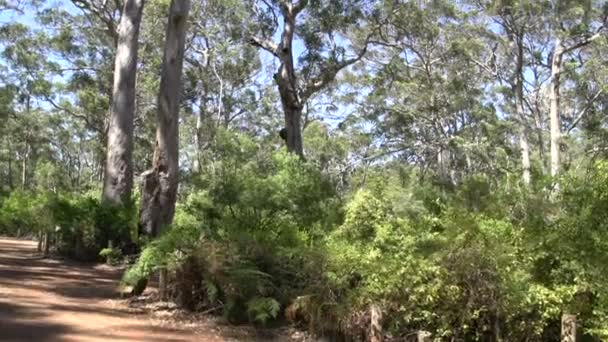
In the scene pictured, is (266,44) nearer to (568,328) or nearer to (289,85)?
(289,85)

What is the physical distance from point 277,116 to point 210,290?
1459 inches

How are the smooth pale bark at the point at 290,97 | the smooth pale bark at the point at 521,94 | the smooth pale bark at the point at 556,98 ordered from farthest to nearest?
1. the smooth pale bark at the point at 521,94
2. the smooth pale bark at the point at 556,98
3. the smooth pale bark at the point at 290,97

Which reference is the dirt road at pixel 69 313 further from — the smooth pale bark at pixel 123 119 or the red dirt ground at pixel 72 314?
the smooth pale bark at pixel 123 119

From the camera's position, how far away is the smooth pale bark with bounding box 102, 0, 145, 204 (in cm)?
1697

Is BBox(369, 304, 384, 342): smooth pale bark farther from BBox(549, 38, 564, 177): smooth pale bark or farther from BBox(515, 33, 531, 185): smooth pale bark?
BBox(515, 33, 531, 185): smooth pale bark

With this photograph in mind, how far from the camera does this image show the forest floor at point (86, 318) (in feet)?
25.0

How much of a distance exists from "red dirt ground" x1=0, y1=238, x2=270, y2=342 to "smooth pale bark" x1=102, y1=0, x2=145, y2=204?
15.6ft

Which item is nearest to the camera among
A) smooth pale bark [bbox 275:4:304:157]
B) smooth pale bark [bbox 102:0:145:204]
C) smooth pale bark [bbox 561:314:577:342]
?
smooth pale bark [bbox 561:314:577:342]

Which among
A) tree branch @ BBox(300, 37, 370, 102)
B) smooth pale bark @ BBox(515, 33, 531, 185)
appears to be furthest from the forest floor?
smooth pale bark @ BBox(515, 33, 531, 185)

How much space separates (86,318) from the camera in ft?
27.8

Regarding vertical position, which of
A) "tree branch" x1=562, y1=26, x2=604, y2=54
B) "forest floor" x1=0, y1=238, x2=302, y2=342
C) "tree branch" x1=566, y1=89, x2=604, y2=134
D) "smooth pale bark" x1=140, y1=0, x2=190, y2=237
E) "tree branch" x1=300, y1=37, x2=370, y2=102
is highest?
"tree branch" x1=562, y1=26, x2=604, y2=54

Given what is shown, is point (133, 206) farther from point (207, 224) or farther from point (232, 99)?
point (232, 99)

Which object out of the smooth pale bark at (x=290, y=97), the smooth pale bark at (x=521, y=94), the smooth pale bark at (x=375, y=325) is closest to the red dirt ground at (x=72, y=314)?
the smooth pale bark at (x=375, y=325)

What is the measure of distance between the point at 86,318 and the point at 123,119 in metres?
9.72
